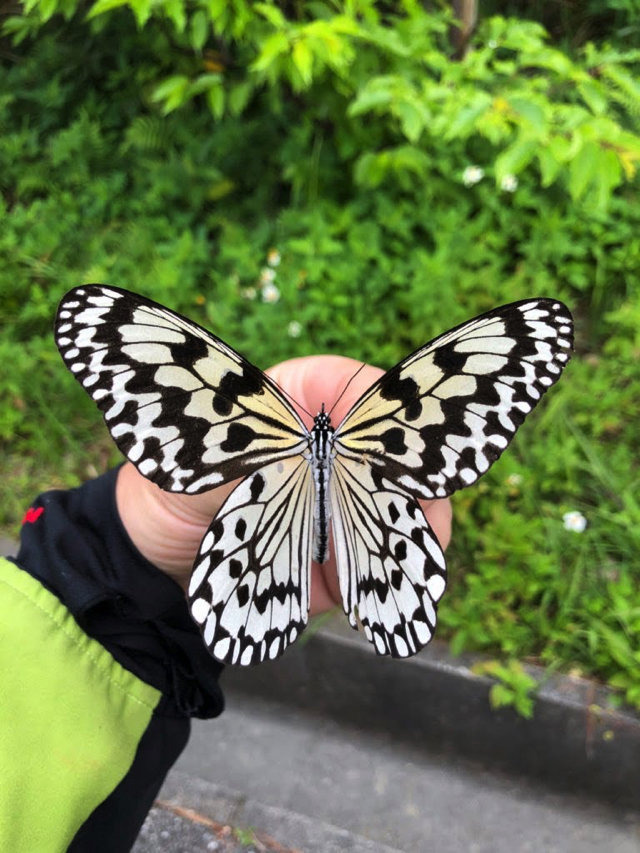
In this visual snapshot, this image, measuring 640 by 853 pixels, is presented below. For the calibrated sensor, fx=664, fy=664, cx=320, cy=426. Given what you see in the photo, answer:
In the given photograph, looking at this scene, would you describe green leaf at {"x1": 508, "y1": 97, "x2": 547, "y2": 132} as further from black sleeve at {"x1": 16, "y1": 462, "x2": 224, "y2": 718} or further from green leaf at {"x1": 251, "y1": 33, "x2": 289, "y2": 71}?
black sleeve at {"x1": 16, "y1": 462, "x2": 224, "y2": 718}

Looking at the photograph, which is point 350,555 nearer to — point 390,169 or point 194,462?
point 194,462

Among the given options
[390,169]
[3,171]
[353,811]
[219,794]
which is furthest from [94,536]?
[3,171]

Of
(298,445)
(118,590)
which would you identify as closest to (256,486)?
(298,445)

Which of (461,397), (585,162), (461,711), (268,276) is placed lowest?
(461,711)

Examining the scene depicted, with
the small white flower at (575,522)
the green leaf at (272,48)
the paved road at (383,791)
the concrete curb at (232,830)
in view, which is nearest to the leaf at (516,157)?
the green leaf at (272,48)

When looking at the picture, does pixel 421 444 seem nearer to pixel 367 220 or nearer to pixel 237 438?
pixel 237 438

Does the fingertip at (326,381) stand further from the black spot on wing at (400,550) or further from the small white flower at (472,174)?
the small white flower at (472,174)

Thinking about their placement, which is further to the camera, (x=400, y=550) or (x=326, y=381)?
(x=326, y=381)

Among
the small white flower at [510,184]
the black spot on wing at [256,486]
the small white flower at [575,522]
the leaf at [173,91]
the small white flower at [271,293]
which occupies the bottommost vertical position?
the small white flower at [575,522]
